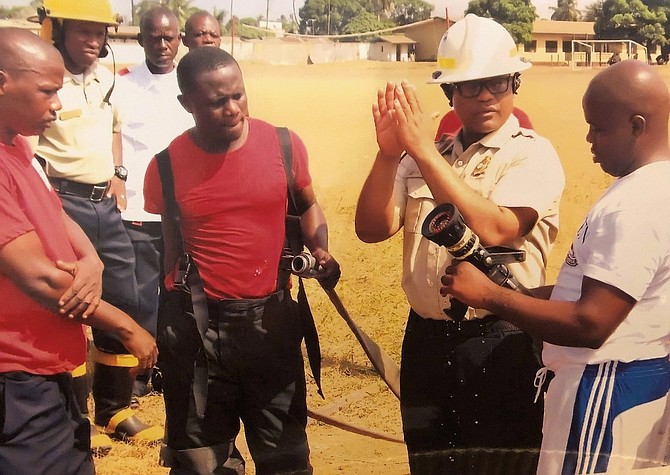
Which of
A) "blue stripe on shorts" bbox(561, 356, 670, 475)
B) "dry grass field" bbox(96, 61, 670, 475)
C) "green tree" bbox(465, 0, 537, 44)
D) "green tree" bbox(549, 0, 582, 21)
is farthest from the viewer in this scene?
"green tree" bbox(549, 0, 582, 21)

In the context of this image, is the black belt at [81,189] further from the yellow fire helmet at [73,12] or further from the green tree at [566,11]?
the green tree at [566,11]

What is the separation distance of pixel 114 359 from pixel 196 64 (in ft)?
2.85

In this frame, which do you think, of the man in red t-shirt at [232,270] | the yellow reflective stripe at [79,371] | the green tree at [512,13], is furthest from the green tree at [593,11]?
the yellow reflective stripe at [79,371]

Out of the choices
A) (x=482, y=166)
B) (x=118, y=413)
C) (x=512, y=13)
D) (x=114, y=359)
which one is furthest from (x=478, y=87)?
(x=118, y=413)

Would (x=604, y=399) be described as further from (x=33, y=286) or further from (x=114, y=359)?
(x=33, y=286)

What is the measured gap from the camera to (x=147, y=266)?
262 cm

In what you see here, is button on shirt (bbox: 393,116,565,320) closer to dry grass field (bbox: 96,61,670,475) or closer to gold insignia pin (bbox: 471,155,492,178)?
gold insignia pin (bbox: 471,155,492,178)

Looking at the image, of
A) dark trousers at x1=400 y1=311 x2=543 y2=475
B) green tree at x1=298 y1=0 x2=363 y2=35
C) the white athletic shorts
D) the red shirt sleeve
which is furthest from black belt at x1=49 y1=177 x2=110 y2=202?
the white athletic shorts

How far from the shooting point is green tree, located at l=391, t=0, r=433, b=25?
2.87 meters

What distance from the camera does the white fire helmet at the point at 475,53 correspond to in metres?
2.56

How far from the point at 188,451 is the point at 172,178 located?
2.60 feet

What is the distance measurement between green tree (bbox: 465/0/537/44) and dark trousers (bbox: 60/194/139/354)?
4.07ft

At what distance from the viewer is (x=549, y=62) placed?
2.81 m

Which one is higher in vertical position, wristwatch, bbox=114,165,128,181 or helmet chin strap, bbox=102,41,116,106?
helmet chin strap, bbox=102,41,116,106
